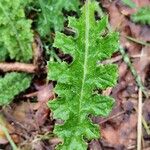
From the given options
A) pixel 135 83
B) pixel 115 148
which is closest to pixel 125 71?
pixel 135 83

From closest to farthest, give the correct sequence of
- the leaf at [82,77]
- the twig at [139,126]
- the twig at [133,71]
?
the leaf at [82,77], the twig at [139,126], the twig at [133,71]

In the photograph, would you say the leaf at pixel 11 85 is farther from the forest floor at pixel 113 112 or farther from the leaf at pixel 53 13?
the leaf at pixel 53 13

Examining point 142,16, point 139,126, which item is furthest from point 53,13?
point 139,126

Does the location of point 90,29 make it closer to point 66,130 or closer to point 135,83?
point 66,130

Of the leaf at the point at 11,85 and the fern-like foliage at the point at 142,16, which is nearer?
the leaf at the point at 11,85

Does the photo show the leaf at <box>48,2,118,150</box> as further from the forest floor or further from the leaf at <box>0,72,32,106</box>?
the leaf at <box>0,72,32,106</box>

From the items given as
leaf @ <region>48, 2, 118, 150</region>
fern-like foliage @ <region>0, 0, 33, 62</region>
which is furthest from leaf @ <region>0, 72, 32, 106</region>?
leaf @ <region>48, 2, 118, 150</region>

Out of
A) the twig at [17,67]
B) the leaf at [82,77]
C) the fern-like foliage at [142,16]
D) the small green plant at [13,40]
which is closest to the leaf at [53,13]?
the small green plant at [13,40]

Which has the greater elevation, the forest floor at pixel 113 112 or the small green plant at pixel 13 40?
the small green plant at pixel 13 40
